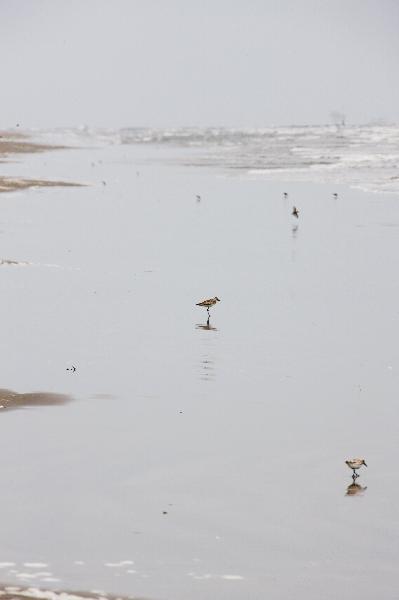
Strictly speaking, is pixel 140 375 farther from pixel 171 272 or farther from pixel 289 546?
pixel 171 272

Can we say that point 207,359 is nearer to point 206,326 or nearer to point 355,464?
point 206,326

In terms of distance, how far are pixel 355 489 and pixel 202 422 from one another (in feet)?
10.9

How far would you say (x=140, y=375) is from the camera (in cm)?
1869

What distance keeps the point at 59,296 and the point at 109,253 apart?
26.9ft

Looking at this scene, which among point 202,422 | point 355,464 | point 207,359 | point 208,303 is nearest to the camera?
point 355,464

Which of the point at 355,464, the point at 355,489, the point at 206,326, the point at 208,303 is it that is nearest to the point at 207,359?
the point at 206,326

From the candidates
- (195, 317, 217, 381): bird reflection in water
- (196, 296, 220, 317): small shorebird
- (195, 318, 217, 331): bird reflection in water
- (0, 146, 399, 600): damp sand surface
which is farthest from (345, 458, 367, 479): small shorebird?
(196, 296, 220, 317): small shorebird

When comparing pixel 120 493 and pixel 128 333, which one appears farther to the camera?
pixel 128 333

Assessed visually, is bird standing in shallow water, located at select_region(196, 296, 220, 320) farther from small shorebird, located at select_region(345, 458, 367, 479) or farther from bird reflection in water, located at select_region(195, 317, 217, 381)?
small shorebird, located at select_region(345, 458, 367, 479)

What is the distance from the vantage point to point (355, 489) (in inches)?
519

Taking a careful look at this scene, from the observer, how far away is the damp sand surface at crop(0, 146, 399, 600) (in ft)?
36.6

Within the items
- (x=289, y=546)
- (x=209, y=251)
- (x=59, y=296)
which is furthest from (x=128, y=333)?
(x=209, y=251)

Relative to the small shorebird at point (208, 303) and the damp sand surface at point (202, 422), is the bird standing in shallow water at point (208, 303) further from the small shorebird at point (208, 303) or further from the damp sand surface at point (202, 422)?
the damp sand surface at point (202, 422)

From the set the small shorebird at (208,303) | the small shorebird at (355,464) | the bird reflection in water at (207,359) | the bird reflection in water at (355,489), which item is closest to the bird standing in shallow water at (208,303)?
the small shorebird at (208,303)
